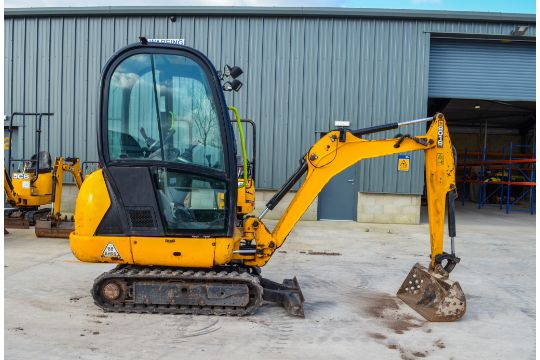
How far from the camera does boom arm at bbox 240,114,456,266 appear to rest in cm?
490

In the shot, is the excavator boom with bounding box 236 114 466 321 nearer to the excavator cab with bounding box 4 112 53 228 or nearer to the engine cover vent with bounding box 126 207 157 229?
the engine cover vent with bounding box 126 207 157 229

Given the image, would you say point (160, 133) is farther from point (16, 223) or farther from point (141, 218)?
point (16, 223)

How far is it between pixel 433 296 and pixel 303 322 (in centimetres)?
149

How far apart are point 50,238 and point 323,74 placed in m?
7.97

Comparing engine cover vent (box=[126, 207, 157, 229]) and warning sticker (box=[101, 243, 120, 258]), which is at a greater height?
engine cover vent (box=[126, 207, 157, 229])

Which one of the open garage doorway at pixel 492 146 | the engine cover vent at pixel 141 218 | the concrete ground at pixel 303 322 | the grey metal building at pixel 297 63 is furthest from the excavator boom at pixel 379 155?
the open garage doorway at pixel 492 146

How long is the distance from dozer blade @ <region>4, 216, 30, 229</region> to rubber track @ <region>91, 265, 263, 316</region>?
6.30 m

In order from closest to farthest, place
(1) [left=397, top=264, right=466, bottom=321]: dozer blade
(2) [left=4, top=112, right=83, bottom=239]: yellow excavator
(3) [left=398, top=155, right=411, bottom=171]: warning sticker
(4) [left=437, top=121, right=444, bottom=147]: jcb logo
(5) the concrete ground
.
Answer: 1. (5) the concrete ground
2. (1) [left=397, top=264, right=466, bottom=321]: dozer blade
3. (4) [left=437, top=121, right=444, bottom=147]: jcb logo
4. (2) [left=4, top=112, right=83, bottom=239]: yellow excavator
5. (3) [left=398, top=155, right=411, bottom=171]: warning sticker

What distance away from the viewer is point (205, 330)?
4281mm

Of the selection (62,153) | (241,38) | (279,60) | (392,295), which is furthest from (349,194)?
(62,153)

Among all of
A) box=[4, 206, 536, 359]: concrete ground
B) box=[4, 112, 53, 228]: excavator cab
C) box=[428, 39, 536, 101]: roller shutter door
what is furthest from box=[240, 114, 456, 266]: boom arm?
box=[428, 39, 536, 101]: roller shutter door

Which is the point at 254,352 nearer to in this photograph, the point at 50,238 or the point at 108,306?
the point at 108,306

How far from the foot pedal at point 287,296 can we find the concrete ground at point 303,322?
0.32 feet

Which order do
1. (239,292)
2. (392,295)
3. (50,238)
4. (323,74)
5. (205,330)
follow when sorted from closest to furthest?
(205,330) < (239,292) < (392,295) < (50,238) < (323,74)
